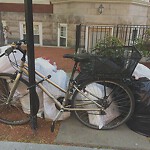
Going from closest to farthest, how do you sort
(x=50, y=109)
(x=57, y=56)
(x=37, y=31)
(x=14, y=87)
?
(x=14, y=87) < (x=50, y=109) < (x=57, y=56) < (x=37, y=31)

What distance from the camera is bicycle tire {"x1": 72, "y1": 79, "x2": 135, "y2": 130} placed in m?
2.60

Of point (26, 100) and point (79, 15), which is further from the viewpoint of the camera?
point (79, 15)

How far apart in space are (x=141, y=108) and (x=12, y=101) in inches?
65.8

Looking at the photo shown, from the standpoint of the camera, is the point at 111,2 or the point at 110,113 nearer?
the point at 110,113

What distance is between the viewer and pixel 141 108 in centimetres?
262

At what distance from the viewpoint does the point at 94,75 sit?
252 cm

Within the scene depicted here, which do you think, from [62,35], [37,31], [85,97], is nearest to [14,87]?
[85,97]

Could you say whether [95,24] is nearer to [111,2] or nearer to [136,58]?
[111,2]

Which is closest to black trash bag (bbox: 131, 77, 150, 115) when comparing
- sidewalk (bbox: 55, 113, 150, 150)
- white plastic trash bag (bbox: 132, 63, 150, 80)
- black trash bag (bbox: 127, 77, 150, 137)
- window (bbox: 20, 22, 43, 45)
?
black trash bag (bbox: 127, 77, 150, 137)

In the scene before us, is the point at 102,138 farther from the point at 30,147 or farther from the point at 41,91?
the point at 41,91

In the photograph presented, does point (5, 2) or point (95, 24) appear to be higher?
point (5, 2)

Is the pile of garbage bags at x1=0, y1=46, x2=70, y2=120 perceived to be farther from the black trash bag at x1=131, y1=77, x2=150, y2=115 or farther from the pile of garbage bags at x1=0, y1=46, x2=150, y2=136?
the black trash bag at x1=131, y1=77, x2=150, y2=115

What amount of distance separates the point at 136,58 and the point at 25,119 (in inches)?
63.2

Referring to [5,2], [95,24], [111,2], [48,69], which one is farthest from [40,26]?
[48,69]
